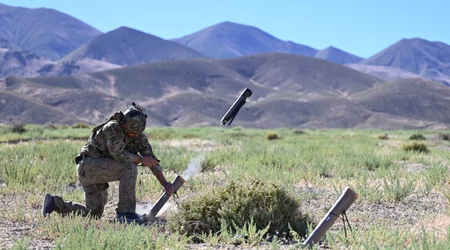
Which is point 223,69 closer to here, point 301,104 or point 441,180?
point 301,104

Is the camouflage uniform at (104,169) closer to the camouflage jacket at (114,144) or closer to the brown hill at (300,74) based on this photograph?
the camouflage jacket at (114,144)

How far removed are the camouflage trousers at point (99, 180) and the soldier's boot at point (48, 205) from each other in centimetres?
5

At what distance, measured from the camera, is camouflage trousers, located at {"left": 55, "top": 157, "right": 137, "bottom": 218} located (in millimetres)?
6566

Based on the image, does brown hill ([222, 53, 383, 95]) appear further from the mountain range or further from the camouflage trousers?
the camouflage trousers

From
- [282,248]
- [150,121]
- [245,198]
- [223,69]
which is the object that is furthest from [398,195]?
[223,69]

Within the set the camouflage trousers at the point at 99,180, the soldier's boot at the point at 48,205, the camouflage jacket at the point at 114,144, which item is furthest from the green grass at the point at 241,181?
the camouflage jacket at the point at 114,144

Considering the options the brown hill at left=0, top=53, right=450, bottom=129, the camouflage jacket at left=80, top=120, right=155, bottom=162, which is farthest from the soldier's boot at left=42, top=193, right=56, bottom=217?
the brown hill at left=0, top=53, right=450, bottom=129

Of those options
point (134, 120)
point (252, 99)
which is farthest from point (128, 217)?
point (252, 99)

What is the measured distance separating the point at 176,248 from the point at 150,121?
9092 centimetres

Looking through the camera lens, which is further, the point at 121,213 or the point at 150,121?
the point at 150,121

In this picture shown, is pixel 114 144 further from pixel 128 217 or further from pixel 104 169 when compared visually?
pixel 128 217

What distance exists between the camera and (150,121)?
310 ft

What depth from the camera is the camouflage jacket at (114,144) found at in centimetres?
636

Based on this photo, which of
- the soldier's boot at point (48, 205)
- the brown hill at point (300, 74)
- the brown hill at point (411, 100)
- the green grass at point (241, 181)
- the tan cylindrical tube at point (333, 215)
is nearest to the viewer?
the green grass at point (241, 181)
